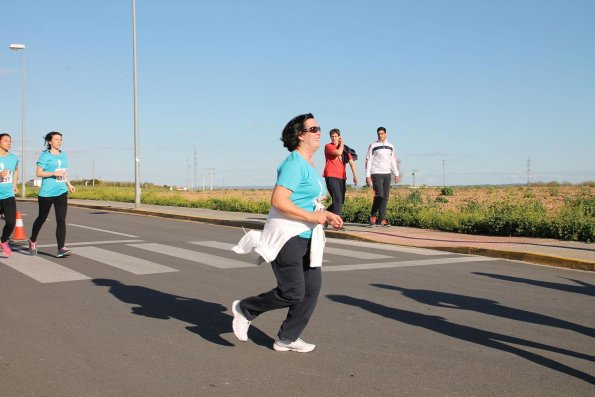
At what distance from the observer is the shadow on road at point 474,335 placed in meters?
4.59

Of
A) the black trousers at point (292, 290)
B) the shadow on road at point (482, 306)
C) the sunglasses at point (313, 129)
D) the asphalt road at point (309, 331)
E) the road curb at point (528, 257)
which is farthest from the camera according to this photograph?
the road curb at point (528, 257)

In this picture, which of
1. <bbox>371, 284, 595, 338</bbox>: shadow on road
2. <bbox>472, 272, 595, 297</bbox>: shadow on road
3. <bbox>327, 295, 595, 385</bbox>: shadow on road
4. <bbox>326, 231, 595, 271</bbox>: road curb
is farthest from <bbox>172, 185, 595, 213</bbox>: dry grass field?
<bbox>327, 295, 595, 385</bbox>: shadow on road

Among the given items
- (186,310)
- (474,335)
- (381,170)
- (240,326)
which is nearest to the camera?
(240,326)

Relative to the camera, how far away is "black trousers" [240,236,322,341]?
4.70 meters

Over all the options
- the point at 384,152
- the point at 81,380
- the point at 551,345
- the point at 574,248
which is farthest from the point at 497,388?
the point at 384,152

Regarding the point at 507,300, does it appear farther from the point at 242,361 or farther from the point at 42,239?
the point at 42,239

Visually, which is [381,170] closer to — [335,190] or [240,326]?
[335,190]

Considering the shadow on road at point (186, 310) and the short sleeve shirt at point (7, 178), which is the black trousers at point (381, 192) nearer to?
the short sleeve shirt at point (7, 178)

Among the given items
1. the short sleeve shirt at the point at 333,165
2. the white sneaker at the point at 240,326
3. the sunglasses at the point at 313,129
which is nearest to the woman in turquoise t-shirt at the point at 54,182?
the short sleeve shirt at the point at 333,165

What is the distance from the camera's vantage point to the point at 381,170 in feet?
47.8

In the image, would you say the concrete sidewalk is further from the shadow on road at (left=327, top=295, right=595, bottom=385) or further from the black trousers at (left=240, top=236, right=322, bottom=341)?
the black trousers at (left=240, top=236, right=322, bottom=341)

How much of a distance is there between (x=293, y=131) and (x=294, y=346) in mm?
1600

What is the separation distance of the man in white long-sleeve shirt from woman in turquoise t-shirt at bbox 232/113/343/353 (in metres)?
9.64

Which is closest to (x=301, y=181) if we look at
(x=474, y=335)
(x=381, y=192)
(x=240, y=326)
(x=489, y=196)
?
(x=240, y=326)
